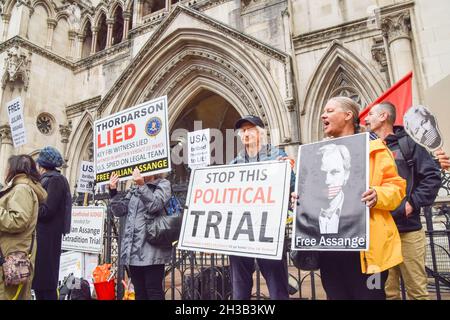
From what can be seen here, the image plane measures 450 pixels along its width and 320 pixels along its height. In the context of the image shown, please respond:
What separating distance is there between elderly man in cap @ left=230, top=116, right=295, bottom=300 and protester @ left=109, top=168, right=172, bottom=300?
795 mm

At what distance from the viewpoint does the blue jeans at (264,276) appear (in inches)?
103

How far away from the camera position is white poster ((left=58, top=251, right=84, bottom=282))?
5.59 meters

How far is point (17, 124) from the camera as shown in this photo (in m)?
7.60

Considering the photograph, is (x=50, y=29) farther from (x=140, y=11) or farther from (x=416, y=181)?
(x=416, y=181)

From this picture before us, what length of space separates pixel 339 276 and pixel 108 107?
13336 millimetres

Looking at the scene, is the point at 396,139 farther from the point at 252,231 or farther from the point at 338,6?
the point at 338,6

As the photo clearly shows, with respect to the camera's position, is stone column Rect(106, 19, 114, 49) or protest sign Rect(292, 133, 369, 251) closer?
protest sign Rect(292, 133, 369, 251)

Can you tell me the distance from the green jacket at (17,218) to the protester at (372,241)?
2638 mm

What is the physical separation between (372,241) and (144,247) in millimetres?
2067

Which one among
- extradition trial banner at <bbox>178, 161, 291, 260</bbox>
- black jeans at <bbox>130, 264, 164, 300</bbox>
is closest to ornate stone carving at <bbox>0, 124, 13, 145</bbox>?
black jeans at <bbox>130, 264, 164, 300</bbox>

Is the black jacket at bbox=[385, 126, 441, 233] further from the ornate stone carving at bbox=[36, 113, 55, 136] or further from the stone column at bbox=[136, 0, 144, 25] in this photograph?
the ornate stone carving at bbox=[36, 113, 55, 136]

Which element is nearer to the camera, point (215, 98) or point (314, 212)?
point (314, 212)

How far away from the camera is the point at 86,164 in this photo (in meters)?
9.43
